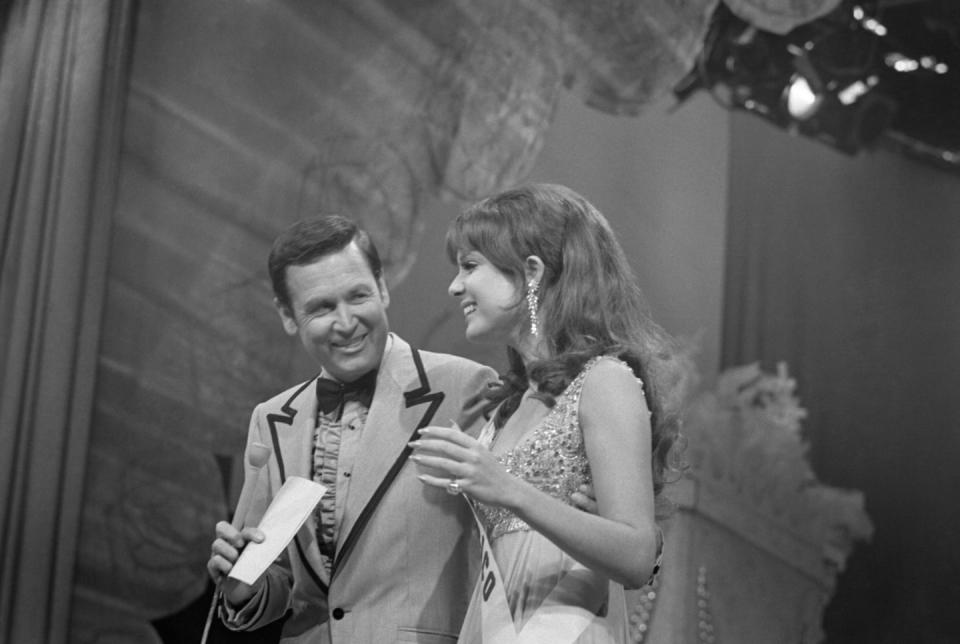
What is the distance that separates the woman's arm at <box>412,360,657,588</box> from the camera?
1.45 metres

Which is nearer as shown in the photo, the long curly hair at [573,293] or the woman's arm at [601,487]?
the woman's arm at [601,487]

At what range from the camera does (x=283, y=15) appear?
4219 millimetres

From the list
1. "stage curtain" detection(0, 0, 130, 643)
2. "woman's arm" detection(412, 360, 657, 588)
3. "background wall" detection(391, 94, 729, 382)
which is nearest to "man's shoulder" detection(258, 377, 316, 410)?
"woman's arm" detection(412, 360, 657, 588)

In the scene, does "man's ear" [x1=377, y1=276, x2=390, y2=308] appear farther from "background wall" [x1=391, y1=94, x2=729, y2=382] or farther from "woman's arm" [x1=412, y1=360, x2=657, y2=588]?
"background wall" [x1=391, y1=94, x2=729, y2=382]

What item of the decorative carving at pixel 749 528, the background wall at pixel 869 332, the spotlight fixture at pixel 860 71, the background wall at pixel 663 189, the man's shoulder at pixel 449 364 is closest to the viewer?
the man's shoulder at pixel 449 364

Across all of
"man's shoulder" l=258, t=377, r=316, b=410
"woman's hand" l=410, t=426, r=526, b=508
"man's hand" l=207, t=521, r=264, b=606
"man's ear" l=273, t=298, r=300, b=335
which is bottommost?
"man's hand" l=207, t=521, r=264, b=606

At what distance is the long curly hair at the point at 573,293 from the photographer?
171cm

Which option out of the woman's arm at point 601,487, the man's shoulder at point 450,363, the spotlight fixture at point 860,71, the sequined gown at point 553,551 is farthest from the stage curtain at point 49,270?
the woman's arm at point 601,487

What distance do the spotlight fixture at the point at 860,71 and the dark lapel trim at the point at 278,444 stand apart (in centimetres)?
280

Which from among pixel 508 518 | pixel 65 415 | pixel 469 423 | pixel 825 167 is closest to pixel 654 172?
pixel 825 167

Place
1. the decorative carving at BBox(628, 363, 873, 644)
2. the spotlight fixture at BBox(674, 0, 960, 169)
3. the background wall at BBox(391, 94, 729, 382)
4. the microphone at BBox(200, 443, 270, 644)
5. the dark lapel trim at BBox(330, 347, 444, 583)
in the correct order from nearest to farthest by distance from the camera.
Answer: the microphone at BBox(200, 443, 270, 644) < the dark lapel trim at BBox(330, 347, 444, 583) < the decorative carving at BBox(628, 363, 873, 644) < the spotlight fixture at BBox(674, 0, 960, 169) < the background wall at BBox(391, 94, 729, 382)

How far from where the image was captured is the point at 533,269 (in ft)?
5.82

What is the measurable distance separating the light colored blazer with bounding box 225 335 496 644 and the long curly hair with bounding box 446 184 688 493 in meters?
0.25

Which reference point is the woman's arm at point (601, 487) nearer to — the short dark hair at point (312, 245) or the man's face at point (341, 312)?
the man's face at point (341, 312)
